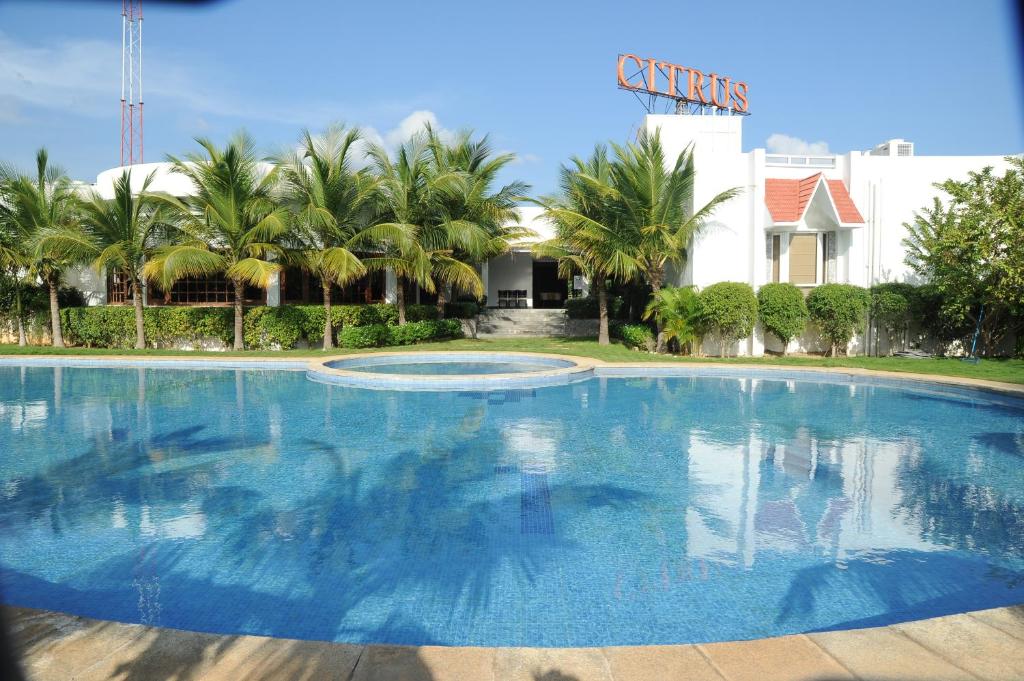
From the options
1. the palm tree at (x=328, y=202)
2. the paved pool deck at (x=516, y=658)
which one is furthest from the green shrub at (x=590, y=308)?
the paved pool deck at (x=516, y=658)

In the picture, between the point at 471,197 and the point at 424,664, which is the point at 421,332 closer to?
the point at 471,197

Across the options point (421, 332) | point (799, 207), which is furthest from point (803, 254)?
point (421, 332)

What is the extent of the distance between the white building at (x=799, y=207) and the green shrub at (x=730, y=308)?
0.95 meters

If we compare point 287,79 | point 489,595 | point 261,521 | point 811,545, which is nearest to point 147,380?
point 287,79

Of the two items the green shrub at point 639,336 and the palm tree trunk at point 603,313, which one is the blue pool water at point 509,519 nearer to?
the green shrub at point 639,336

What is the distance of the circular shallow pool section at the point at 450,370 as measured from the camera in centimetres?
1427

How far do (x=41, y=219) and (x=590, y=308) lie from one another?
18449mm

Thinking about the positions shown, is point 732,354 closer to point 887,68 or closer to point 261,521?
point 887,68

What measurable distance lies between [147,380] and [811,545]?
1427 centimetres

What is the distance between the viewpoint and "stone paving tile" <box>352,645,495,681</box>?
128 inches

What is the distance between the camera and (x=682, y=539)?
605 cm

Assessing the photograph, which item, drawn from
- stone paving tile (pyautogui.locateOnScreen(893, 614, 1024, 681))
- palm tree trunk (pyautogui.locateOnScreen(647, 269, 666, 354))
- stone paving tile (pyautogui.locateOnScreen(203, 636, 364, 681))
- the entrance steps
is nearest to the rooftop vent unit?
palm tree trunk (pyautogui.locateOnScreen(647, 269, 666, 354))

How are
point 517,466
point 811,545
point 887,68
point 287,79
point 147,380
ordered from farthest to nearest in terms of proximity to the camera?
point 147,380
point 287,79
point 887,68
point 517,466
point 811,545

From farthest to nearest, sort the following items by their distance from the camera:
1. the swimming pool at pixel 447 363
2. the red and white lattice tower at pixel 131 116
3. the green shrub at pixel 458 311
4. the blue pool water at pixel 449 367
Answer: the red and white lattice tower at pixel 131 116 < the green shrub at pixel 458 311 < the swimming pool at pixel 447 363 < the blue pool water at pixel 449 367
